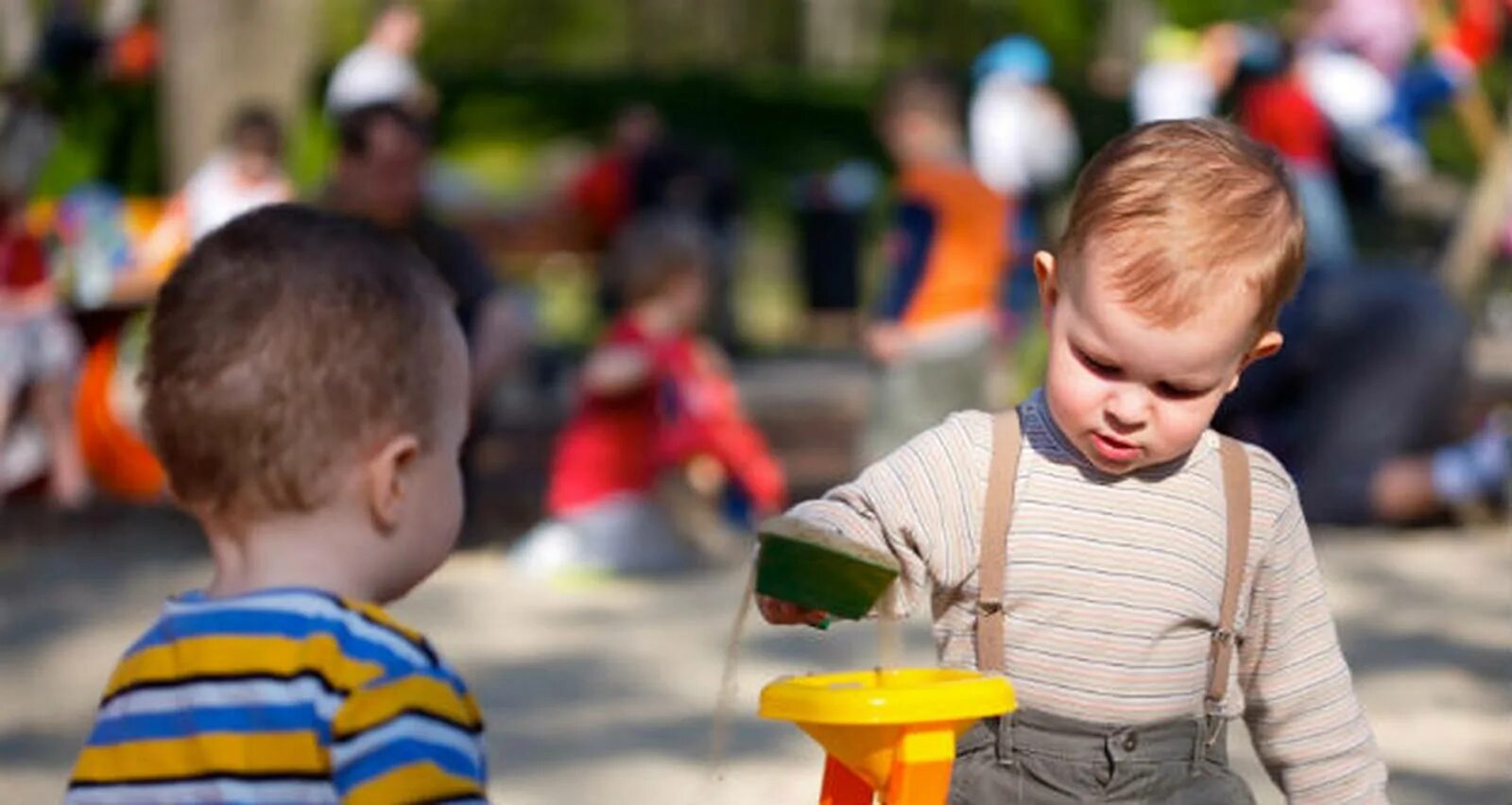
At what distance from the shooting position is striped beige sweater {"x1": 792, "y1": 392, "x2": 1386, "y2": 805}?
2.84 metres

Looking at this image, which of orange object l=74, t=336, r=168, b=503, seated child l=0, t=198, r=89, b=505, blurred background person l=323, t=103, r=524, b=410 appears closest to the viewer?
blurred background person l=323, t=103, r=524, b=410

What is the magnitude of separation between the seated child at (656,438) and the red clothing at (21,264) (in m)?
2.58

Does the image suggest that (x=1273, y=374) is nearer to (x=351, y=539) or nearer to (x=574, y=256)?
(x=351, y=539)

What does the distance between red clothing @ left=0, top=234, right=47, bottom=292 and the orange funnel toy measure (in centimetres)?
747

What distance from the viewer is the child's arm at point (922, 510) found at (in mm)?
2840

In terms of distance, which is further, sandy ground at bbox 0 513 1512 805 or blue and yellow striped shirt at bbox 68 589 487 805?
sandy ground at bbox 0 513 1512 805

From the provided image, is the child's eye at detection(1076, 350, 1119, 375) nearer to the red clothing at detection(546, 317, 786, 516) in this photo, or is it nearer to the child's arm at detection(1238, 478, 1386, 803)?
the child's arm at detection(1238, 478, 1386, 803)

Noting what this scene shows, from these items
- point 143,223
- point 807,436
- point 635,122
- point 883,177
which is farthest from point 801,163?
point 807,436

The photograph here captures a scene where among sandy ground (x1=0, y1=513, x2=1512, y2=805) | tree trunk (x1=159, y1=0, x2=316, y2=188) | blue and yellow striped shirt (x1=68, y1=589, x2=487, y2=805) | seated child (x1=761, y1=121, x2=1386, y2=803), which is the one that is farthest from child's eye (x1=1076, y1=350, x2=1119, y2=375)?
tree trunk (x1=159, y1=0, x2=316, y2=188)

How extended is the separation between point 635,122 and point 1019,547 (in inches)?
515

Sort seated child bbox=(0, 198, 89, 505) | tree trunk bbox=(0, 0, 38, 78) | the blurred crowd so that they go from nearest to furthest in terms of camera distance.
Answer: the blurred crowd → seated child bbox=(0, 198, 89, 505) → tree trunk bbox=(0, 0, 38, 78)

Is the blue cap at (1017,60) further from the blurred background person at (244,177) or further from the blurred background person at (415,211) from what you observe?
the blurred background person at (415,211)

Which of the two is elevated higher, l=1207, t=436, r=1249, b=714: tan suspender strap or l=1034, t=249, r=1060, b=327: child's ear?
l=1034, t=249, r=1060, b=327: child's ear

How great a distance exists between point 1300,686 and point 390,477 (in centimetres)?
123
